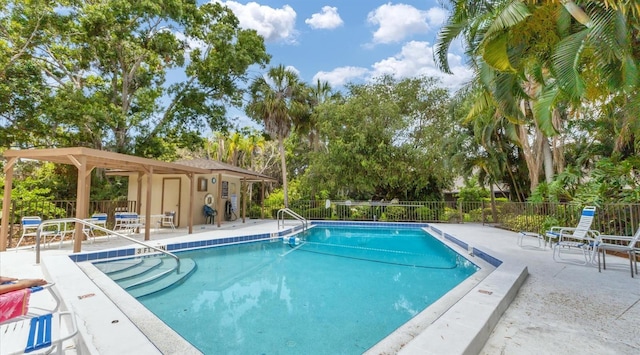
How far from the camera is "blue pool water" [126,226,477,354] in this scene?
3520 millimetres

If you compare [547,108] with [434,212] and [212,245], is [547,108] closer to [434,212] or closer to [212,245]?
[212,245]

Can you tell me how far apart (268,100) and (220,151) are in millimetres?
11276

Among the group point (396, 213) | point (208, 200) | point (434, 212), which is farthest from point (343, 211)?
point (208, 200)

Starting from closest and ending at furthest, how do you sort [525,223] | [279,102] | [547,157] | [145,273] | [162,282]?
[162,282] → [145,273] → [525,223] → [547,157] → [279,102]

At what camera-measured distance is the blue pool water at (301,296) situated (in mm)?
3520

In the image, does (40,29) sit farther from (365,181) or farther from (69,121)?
(365,181)

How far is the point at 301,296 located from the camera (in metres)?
5.08

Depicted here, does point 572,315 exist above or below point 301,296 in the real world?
above

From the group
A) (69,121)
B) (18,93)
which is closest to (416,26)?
(69,121)

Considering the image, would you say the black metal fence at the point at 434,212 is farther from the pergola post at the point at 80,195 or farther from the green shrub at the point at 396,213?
the pergola post at the point at 80,195

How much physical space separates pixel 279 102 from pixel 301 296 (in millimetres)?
14197

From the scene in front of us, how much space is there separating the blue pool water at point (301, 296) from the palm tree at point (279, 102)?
1013 centimetres

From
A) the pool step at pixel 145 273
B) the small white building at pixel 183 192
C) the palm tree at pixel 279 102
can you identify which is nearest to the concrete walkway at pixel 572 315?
the pool step at pixel 145 273

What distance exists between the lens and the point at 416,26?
32.7 ft
